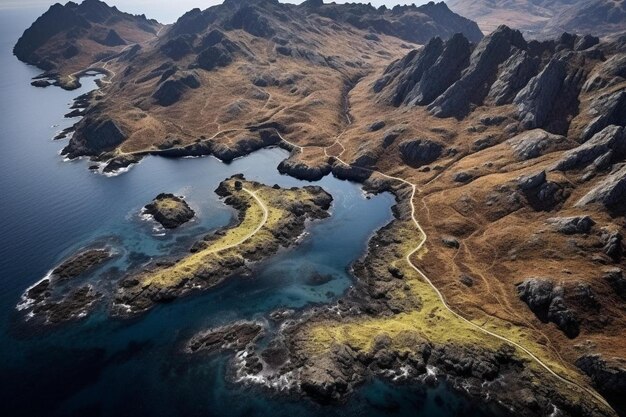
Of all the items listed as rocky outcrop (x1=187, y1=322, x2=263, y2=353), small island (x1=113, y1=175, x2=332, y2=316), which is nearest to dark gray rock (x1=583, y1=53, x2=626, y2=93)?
small island (x1=113, y1=175, x2=332, y2=316)

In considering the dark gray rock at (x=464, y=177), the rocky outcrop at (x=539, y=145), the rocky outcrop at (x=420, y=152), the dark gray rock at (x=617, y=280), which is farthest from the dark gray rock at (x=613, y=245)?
the rocky outcrop at (x=420, y=152)

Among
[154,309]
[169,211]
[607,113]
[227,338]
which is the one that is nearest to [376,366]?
[227,338]

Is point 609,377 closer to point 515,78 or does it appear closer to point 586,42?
point 515,78

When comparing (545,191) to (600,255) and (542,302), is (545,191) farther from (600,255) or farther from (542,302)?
(542,302)

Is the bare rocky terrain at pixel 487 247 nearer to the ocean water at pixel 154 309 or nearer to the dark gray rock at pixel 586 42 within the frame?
the dark gray rock at pixel 586 42

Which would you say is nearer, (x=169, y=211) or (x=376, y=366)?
(x=376, y=366)

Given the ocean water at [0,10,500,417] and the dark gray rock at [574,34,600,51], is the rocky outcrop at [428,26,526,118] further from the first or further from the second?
the ocean water at [0,10,500,417]

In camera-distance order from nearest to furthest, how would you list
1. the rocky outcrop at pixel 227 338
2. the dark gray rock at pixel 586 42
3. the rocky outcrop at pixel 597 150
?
the rocky outcrop at pixel 227 338, the rocky outcrop at pixel 597 150, the dark gray rock at pixel 586 42
